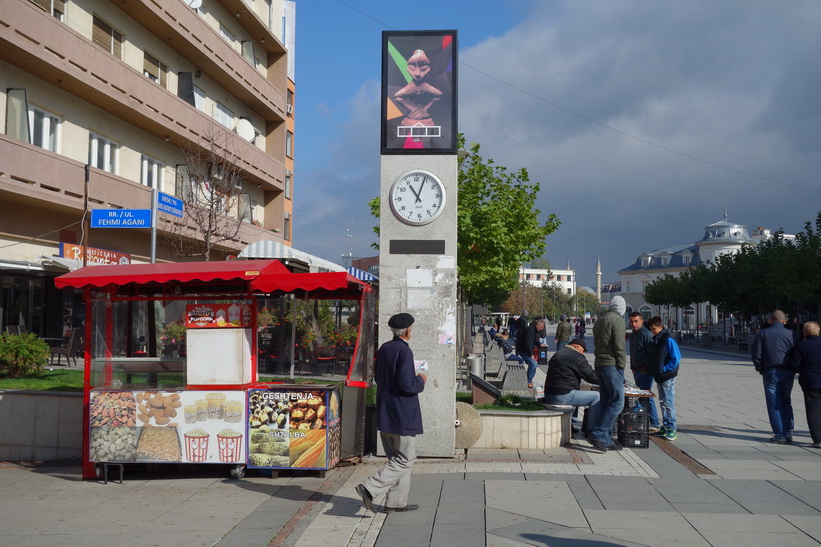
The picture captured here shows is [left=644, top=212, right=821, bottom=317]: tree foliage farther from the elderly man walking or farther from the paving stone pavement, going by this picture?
the paving stone pavement

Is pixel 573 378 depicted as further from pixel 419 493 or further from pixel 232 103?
pixel 232 103

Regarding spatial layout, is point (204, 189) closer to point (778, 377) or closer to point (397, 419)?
point (778, 377)

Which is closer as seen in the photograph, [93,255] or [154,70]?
[93,255]

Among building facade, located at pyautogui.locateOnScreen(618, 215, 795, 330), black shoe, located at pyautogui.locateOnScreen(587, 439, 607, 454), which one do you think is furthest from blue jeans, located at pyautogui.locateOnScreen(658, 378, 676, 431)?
building facade, located at pyautogui.locateOnScreen(618, 215, 795, 330)

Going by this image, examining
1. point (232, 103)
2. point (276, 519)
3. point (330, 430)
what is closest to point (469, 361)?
point (330, 430)

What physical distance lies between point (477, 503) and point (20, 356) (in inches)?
325

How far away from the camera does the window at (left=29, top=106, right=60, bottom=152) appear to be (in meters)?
20.7

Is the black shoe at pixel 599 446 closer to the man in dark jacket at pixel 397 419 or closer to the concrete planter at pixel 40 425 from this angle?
the man in dark jacket at pixel 397 419

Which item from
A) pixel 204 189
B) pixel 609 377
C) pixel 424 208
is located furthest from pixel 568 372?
pixel 204 189

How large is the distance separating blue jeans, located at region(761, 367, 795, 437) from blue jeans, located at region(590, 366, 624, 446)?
2.52 m

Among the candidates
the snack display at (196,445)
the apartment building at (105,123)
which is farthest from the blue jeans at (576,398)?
the apartment building at (105,123)

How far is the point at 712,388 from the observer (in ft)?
68.7

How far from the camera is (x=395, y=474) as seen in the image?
726cm

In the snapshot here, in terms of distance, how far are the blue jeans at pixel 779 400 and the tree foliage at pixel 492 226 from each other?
15053 mm
